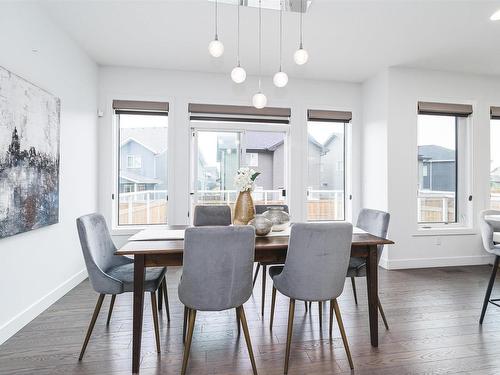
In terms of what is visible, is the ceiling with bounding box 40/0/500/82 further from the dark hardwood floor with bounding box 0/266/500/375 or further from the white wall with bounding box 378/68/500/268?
the dark hardwood floor with bounding box 0/266/500/375

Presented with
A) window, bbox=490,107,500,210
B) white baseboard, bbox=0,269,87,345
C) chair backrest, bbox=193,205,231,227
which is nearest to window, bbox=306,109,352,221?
chair backrest, bbox=193,205,231,227

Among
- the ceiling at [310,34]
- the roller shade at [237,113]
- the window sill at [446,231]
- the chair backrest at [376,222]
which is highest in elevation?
the ceiling at [310,34]

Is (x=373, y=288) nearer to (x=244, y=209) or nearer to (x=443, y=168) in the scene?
(x=244, y=209)

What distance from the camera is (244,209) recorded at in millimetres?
2367

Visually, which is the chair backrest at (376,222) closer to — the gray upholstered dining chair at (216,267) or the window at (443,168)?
the gray upholstered dining chair at (216,267)

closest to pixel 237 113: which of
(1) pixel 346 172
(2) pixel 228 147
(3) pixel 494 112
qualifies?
(2) pixel 228 147

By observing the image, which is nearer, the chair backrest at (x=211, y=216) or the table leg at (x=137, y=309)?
the table leg at (x=137, y=309)

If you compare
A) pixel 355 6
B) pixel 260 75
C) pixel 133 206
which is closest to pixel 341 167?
pixel 260 75

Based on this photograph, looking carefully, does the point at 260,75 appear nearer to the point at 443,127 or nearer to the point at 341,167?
the point at 341,167

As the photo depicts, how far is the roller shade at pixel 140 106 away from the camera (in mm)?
3898

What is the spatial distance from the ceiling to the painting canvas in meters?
0.93

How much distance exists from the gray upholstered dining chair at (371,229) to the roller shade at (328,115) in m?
2.07

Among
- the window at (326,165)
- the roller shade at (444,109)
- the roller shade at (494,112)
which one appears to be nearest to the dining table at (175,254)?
the window at (326,165)

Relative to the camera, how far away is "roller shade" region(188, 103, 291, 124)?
4.09 meters
